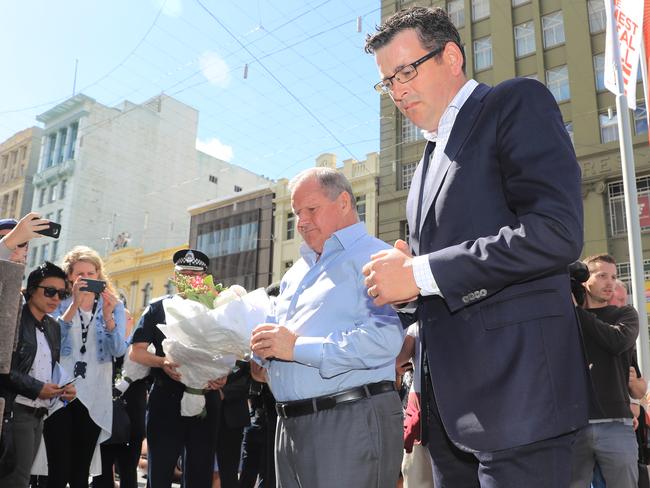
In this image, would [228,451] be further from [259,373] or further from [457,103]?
[457,103]

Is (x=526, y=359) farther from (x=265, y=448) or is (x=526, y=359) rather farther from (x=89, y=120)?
(x=89, y=120)

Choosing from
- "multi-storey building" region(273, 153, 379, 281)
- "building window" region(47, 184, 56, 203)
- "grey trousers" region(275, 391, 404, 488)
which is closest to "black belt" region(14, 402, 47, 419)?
"grey trousers" region(275, 391, 404, 488)

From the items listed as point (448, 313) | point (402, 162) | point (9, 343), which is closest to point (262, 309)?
point (9, 343)

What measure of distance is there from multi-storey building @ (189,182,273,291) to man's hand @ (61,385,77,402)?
26177 millimetres

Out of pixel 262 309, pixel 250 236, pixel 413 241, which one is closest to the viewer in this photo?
pixel 413 241

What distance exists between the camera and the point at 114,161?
135 ft

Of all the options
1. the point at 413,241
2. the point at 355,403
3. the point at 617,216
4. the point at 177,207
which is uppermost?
the point at 177,207

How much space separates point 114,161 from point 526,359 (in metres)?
43.3

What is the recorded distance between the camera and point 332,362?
231cm

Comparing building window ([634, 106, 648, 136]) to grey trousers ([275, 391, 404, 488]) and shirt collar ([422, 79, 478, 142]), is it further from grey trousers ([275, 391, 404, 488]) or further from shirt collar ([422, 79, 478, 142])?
shirt collar ([422, 79, 478, 142])

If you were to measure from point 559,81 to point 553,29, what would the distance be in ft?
8.08

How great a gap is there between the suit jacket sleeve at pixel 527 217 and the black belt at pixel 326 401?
116cm

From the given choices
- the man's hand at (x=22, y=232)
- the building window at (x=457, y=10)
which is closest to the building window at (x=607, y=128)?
the building window at (x=457, y=10)

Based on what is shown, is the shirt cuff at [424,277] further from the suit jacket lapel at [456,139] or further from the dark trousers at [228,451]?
the dark trousers at [228,451]
